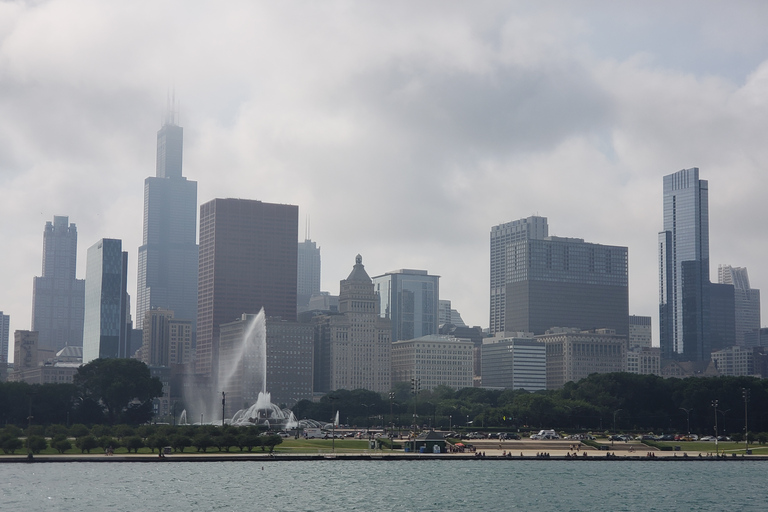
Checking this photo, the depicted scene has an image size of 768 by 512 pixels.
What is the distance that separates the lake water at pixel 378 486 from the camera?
104m

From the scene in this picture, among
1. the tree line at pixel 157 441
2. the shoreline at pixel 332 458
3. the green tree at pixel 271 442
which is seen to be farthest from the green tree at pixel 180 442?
the green tree at pixel 271 442

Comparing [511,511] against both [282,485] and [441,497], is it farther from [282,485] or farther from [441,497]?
[282,485]

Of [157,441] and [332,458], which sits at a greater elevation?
[157,441]

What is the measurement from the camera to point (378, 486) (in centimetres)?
11906

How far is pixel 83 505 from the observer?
10062cm

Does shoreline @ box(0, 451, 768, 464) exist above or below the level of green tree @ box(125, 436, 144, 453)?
below

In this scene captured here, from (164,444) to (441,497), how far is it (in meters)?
60.6

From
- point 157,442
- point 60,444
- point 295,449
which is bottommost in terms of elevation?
point 295,449

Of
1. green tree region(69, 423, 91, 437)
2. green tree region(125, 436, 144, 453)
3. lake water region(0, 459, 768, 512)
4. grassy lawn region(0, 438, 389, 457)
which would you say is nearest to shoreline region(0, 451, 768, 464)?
lake water region(0, 459, 768, 512)

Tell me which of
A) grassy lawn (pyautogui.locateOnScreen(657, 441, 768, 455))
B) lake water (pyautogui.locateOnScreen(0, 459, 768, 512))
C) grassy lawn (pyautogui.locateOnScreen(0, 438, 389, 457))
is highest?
grassy lawn (pyautogui.locateOnScreen(0, 438, 389, 457))

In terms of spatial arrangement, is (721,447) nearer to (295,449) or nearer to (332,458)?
(295,449)

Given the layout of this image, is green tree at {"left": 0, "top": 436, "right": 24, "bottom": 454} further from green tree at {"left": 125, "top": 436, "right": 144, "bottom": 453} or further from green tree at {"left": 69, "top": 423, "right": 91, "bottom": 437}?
green tree at {"left": 69, "top": 423, "right": 91, "bottom": 437}

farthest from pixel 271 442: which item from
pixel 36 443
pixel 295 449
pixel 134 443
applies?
pixel 36 443

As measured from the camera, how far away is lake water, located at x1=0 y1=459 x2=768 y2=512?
104 m
